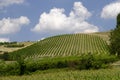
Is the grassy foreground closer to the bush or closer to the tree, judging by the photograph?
the bush

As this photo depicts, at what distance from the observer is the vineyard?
452 feet

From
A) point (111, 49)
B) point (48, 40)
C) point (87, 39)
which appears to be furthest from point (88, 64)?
point (48, 40)

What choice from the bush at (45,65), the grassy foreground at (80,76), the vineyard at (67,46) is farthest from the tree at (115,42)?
the grassy foreground at (80,76)

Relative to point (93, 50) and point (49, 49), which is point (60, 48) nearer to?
point (49, 49)

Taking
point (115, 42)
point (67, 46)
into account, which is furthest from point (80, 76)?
point (67, 46)

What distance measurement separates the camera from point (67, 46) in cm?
14825

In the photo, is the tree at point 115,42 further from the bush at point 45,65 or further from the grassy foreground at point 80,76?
the grassy foreground at point 80,76

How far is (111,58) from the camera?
93.2 meters

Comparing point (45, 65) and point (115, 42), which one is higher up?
point (115, 42)

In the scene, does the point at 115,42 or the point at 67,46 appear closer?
the point at 115,42

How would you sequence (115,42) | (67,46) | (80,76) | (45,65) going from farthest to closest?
(67,46) < (115,42) < (45,65) < (80,76)

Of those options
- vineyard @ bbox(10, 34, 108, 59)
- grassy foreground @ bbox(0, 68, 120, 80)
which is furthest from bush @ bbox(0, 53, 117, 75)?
vineyard @ bbox(10, 34, 108, 59)

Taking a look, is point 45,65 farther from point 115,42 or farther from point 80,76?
point 80,76

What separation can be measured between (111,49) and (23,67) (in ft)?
90.6
